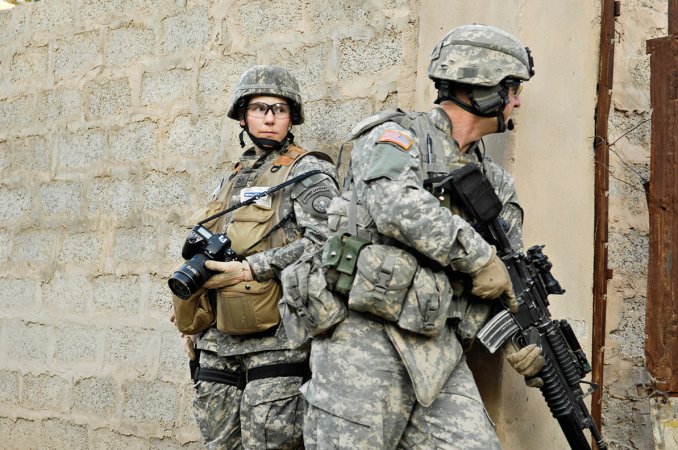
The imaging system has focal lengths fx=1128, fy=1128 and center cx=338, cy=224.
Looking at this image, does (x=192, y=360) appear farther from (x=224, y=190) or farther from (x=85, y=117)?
(x=85, y=117)

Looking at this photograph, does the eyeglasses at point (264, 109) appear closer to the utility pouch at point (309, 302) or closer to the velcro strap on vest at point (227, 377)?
the utility pouch at point (309, 302)

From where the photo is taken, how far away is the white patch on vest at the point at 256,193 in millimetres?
4180

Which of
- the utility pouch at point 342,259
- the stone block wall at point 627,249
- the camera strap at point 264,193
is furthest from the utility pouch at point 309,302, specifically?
the stone block wall at point 627,249

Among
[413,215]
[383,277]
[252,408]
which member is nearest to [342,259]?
[383,277]

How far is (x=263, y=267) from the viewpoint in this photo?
4090mm

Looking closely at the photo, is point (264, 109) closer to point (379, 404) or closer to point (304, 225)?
point (304, 225)

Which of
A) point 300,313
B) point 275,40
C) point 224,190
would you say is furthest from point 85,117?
point 300,313

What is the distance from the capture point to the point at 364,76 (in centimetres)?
463

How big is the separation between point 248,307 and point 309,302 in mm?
549

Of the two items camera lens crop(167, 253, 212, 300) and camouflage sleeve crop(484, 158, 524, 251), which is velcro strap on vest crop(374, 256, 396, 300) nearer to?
camouflage sleeve crop(484, 158, 524, 251)

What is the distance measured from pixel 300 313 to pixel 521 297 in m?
0.72

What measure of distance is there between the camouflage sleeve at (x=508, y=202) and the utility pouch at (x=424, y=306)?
467 mm

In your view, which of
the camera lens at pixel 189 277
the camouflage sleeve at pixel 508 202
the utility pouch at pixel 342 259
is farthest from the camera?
the camera lens at pixel 189 277

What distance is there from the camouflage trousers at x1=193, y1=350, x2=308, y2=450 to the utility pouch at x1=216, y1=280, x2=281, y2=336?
132mm
